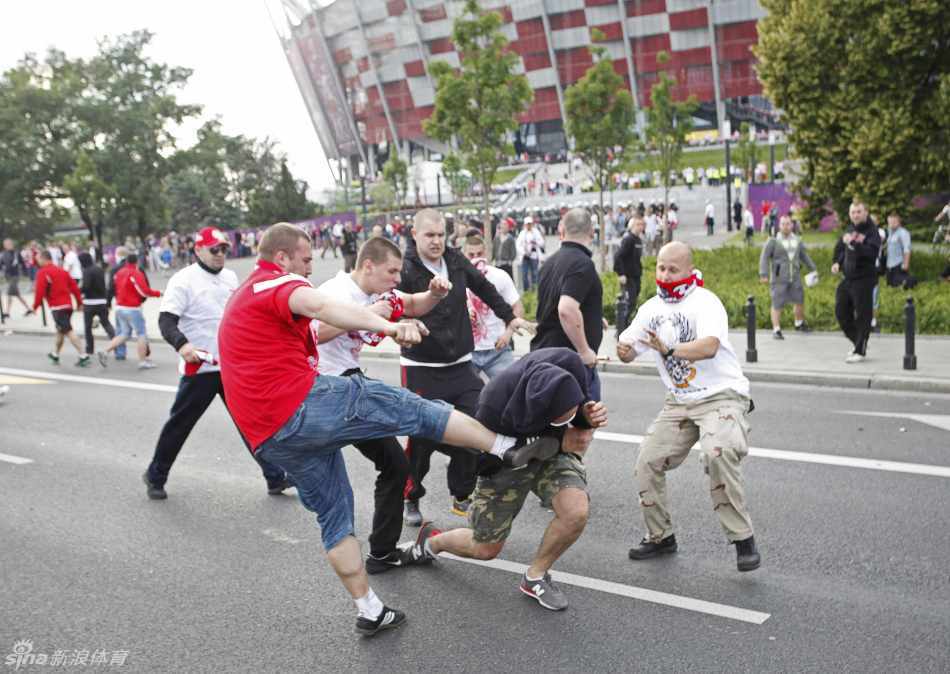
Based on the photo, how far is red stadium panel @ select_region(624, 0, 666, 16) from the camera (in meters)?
75.4

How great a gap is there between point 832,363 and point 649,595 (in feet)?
24.6

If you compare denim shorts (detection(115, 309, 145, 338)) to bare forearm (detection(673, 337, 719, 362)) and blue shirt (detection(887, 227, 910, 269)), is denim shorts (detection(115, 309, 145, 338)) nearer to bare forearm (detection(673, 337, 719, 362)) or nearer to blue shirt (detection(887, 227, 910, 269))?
bare forearm (detection(673, 337, 719, 362))

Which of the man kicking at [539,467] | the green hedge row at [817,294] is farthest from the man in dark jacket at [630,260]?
the man kicking at [539,467]

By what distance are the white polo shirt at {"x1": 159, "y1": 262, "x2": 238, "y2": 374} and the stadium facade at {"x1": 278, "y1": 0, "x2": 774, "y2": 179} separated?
63.3 meters

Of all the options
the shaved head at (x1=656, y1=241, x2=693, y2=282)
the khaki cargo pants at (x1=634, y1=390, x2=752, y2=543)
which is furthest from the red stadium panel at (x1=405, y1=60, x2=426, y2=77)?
the khaki cargo pants at (x1=634, y1=390, x2=752, y2=543)

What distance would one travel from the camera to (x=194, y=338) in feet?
23.4

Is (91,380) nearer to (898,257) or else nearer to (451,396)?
(451,396)

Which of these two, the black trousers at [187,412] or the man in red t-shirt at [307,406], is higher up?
the man in red t-shirt at [307,406]

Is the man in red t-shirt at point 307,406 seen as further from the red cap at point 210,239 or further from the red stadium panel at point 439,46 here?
the red stadium panel at point 439,46

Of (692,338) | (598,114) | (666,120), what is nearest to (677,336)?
(692,338)

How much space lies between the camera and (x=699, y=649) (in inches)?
165

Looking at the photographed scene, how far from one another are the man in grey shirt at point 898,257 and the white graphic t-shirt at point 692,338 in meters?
12.7

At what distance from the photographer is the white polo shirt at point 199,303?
275 inches

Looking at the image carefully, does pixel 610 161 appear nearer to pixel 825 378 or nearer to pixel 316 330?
pixel 825 378
